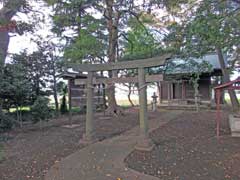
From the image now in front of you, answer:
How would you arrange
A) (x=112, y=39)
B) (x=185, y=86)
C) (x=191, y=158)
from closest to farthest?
(x=191, y=158), (x=112, y=39), (x=185, y=86)

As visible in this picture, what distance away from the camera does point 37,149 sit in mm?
7020

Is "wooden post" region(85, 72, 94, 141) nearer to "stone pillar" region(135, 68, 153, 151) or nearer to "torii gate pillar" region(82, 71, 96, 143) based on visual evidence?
"torii gate pillar" region(82, 71, 96, 143)

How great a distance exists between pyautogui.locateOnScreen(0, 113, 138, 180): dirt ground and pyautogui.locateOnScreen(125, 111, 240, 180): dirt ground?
1.84 m

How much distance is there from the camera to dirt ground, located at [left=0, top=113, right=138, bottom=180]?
5.24 meters

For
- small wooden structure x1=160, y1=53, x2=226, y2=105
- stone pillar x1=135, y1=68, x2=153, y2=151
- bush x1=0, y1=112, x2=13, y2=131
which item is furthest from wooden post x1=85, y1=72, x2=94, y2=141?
small wooden structure x1=160, y1=53, x2=226, y2=105

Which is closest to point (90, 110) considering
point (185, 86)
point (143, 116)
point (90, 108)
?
point (90, 108)

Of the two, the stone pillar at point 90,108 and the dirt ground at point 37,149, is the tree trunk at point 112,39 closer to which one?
the dirt ground at point 37,149

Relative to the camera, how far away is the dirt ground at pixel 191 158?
4840 mm

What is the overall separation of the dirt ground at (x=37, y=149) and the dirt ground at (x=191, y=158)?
1839 mm

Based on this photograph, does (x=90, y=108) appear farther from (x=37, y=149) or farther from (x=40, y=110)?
(x=40, y=110)

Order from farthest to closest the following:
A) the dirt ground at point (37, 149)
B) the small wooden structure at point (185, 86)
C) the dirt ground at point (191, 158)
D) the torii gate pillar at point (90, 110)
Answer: the small wooden structure at point (185, 86) → the torii gate pillar at point (90, 110) → the dirt ground at point (37, 149) → the dirt ground at point (191, 158)

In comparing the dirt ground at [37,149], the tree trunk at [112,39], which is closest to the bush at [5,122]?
the dirt ground at [37,149]

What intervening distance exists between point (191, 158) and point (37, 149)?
417 centimetres

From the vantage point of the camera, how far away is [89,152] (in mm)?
6520
